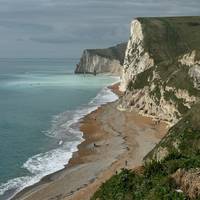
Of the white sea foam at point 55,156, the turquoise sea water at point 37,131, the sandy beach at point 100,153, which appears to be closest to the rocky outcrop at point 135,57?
the turquoise sea water at point 37,131

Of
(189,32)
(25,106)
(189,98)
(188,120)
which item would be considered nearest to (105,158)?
(188,120)

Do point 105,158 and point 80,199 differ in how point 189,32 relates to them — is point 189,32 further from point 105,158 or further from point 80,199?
point 80,199

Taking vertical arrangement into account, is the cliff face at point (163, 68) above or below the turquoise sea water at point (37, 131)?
above

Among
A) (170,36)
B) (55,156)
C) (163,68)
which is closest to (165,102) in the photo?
(163,68)

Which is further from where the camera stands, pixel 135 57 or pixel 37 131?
pixel 135 57

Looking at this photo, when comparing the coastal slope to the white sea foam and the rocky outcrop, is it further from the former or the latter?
the white sea foam

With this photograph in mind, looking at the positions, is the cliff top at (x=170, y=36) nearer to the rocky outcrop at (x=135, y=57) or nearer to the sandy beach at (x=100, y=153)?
the rocky outcrop at (x=135, y=57)

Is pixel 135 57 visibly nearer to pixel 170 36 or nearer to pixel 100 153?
pixel 170 36
